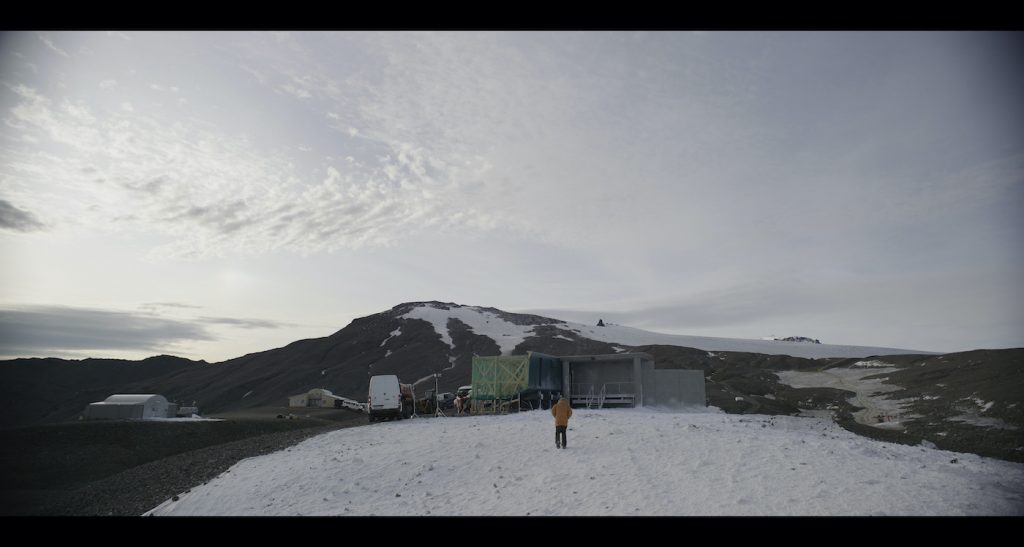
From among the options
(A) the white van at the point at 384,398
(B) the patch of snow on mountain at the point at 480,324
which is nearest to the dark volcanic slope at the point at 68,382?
(B) the patch of snow on mountain at the point at 480,324

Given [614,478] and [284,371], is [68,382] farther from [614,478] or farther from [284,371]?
[614,478]

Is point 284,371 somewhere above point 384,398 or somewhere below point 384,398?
above

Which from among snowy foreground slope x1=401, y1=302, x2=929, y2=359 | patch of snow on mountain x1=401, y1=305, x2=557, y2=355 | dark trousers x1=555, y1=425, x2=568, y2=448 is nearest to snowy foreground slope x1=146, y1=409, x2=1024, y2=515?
dark trousers x1=555, y1=425, x2=568, y2=448

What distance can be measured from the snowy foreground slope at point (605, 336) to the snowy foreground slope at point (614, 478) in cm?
10359

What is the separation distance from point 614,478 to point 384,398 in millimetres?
24574

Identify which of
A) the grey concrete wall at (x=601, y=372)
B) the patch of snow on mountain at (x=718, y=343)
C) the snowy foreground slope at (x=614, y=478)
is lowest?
the snowy foreground slope at (x=614, y=478)

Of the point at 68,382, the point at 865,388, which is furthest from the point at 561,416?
the point at 68,382

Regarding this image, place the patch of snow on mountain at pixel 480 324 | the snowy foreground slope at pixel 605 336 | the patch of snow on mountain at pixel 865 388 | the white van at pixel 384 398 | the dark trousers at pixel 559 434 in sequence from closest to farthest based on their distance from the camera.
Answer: the dark trousers at pixel 559 434
the white van at pixel 384 398
the patch of snow on mountain at pixel 865 388
the patch of snow on mountain at pixel 480 324
the snowy foreground slope at pixel 605 336

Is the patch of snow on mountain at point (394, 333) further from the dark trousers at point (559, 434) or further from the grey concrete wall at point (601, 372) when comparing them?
the dark trousers at point (559, 434)

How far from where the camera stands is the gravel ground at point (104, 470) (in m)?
22.7

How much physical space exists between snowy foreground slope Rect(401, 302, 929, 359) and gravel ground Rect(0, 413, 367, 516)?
88509 mm

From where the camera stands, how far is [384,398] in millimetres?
39156

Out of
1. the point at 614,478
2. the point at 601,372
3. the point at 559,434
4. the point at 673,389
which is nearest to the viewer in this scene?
the point at 614,478
